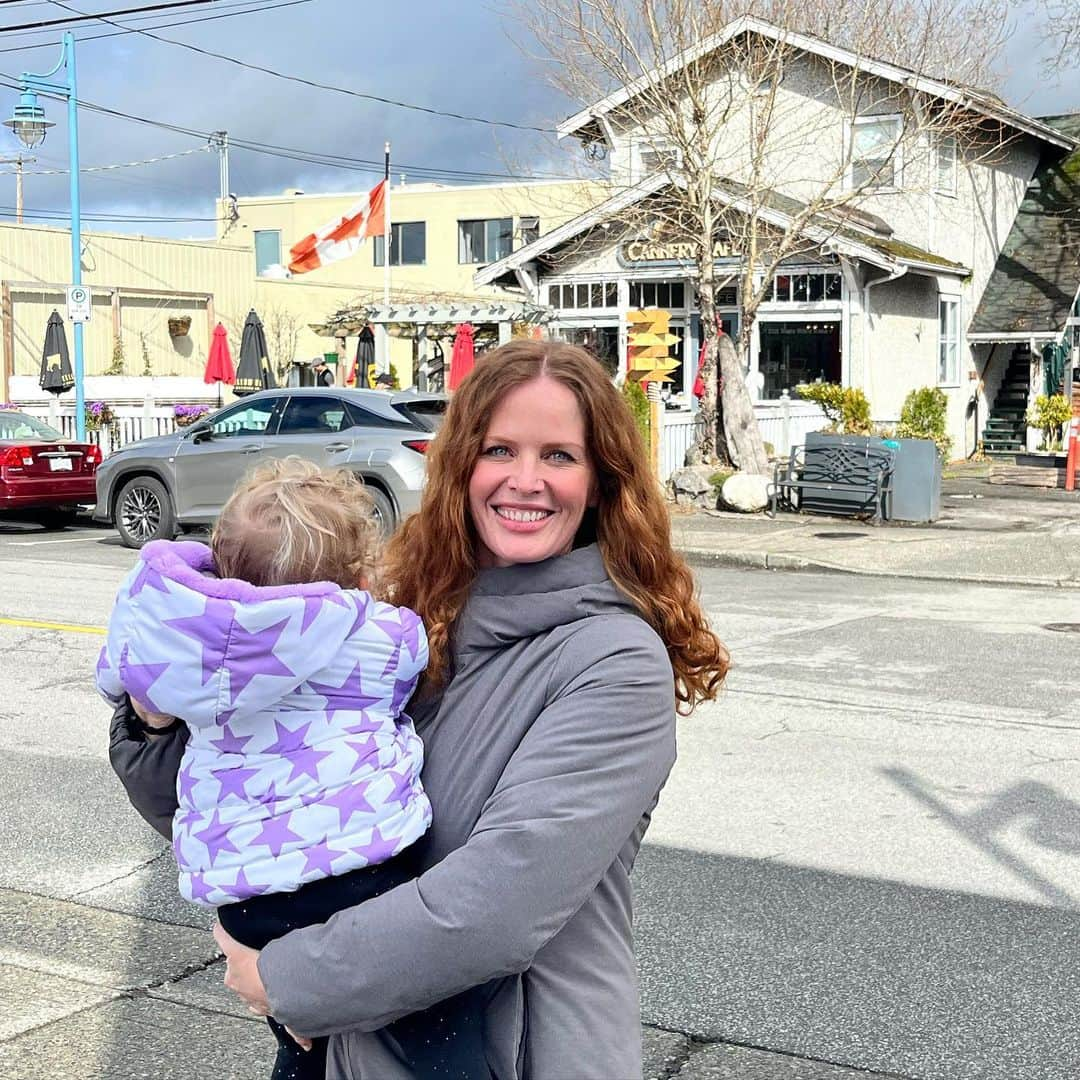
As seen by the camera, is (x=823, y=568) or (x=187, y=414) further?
(x=187, y=414)

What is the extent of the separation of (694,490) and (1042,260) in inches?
493

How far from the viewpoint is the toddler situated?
196 cm

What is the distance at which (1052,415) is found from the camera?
2469 centimetres

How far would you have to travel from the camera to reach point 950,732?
757 centimetres

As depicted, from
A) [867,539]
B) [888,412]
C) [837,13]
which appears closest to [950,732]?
[867,539]

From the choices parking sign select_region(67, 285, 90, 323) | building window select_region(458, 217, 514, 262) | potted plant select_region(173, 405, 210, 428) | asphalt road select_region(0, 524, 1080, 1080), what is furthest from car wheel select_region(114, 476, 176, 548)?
building window select_region(458, 217, 514, 262)

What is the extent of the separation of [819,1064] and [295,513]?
2559 mm

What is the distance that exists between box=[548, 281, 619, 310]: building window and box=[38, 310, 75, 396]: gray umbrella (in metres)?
9.66

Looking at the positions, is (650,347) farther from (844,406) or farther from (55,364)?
(55,364)

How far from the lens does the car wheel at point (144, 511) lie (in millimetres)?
16609

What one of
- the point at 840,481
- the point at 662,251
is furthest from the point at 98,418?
the point at 840,481

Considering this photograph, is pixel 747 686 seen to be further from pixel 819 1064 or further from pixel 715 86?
pixel 715 86

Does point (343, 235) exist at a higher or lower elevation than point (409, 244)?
lower

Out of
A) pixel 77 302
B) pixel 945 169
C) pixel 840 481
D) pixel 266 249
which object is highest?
pixel 266 249
